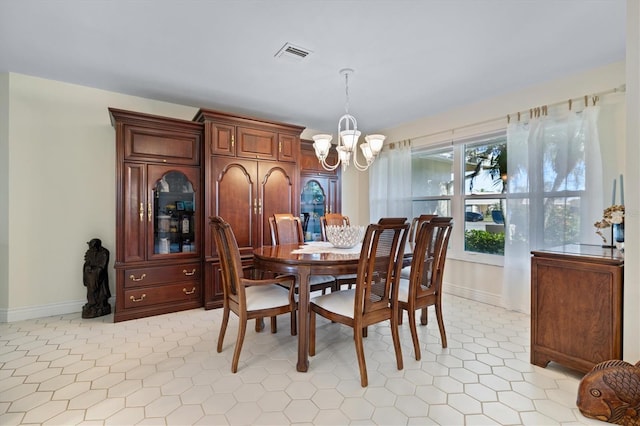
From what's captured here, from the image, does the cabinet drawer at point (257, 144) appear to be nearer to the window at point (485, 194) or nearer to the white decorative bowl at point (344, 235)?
the white decorative bowl at point (344, 235)

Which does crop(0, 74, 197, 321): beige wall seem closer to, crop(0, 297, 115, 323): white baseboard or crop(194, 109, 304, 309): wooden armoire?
crop(0, 297, 115, 323): white baseboard

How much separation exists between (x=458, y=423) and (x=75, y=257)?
150 inches

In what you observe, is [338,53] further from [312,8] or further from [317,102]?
[317,102]

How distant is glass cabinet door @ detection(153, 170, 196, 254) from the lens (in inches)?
130

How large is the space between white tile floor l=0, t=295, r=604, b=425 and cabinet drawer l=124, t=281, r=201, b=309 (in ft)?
1.14

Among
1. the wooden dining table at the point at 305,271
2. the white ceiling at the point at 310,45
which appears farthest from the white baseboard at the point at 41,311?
the wooden dining table at the point at 305,271

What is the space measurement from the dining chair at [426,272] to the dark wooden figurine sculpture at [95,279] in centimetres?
301

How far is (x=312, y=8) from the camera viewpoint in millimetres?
1982

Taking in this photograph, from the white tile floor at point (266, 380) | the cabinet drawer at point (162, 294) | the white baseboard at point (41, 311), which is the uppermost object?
the cabinet drawer at point (162, 294)

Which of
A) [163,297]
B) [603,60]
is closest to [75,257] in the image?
[163,297]

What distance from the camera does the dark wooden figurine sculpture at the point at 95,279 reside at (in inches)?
122

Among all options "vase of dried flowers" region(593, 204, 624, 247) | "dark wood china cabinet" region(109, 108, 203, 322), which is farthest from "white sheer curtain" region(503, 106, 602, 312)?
"dark wood china cabinet" region(109, 108, 203, 322)

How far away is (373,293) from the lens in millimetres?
2070

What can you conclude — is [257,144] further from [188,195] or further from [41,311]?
[41,311]
